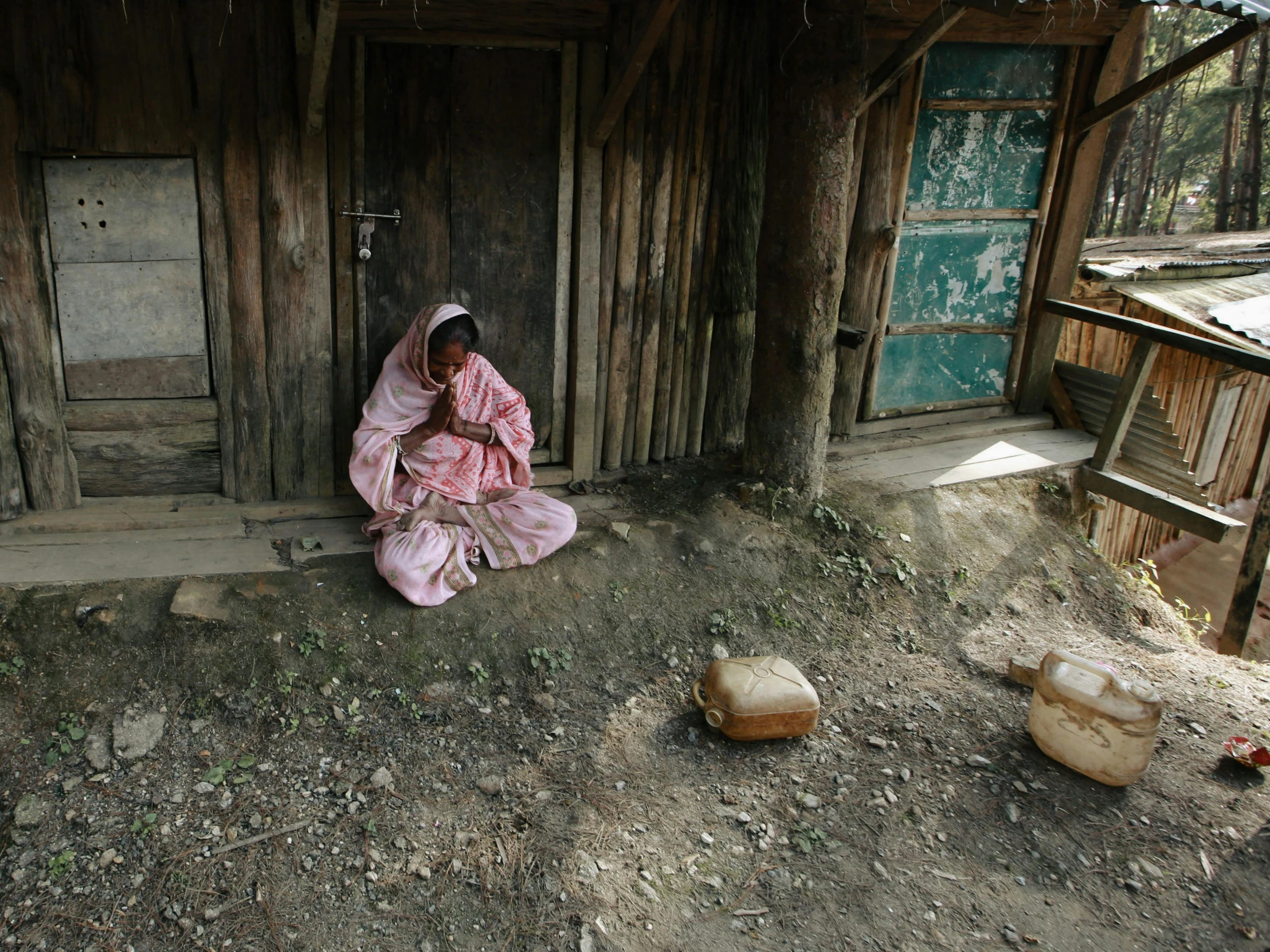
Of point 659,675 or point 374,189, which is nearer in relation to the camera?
point 659,675

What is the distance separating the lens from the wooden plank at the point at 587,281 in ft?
A: 15.2

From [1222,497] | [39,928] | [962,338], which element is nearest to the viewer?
[39,928]

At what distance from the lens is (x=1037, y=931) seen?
3.00 m

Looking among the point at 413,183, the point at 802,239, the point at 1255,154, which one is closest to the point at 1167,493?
the point at 802,239

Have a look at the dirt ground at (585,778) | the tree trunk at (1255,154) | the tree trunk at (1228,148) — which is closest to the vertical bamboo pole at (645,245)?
the dirt ground at (585,778)

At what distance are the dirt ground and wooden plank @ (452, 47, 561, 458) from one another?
Result: 1141mm

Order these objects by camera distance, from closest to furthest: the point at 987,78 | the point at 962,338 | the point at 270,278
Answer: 1. the point at 270,278
2. the point at 987,78
3. the point at 962,338

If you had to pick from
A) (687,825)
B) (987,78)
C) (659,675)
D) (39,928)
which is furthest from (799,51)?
(39,928)

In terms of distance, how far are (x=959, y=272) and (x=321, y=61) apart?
14.3 feet

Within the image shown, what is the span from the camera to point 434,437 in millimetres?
4371

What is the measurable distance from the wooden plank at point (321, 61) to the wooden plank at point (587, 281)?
1232 millimetres

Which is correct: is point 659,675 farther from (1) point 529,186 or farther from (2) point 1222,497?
(2) point 1222,497

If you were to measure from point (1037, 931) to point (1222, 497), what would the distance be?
794 cm

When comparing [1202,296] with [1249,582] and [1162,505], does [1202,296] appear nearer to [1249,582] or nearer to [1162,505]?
[1162,505]
